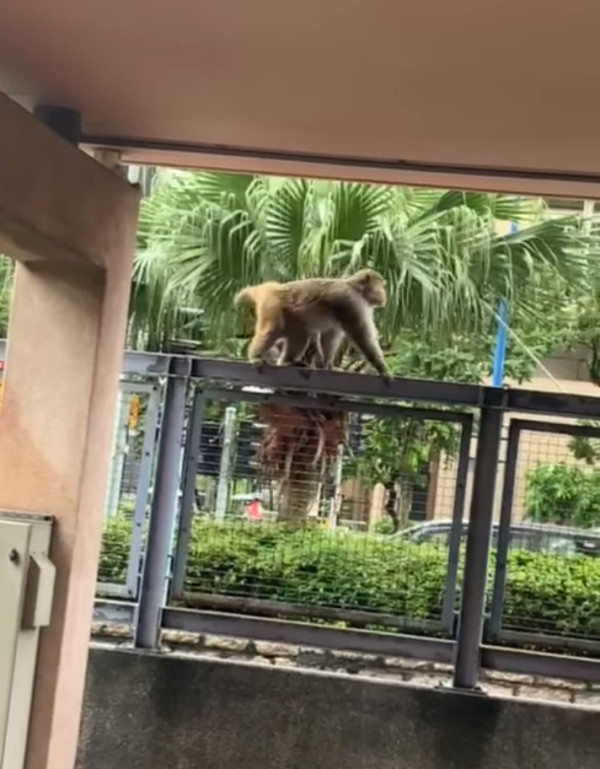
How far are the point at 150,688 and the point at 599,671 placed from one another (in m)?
1.67

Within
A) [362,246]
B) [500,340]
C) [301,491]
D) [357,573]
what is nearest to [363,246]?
[362,246]

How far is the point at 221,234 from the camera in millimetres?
5496

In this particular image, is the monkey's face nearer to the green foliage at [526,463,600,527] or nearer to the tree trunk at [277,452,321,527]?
the tree trunk at [277,452,321,527]

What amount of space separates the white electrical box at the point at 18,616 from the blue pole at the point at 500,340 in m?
3.60

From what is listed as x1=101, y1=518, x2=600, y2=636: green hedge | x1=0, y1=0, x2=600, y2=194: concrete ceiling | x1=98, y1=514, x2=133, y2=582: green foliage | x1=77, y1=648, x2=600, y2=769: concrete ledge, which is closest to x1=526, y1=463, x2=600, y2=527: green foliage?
x1=101, y1=518, x2=600, y2=636: green hedge

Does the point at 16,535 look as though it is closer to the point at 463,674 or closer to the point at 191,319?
the point at 463,674

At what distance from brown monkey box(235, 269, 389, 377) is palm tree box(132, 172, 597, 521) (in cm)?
29

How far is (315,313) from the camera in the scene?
17.1 feet

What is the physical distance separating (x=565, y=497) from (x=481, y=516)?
320mm

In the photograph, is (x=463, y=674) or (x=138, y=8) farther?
(x=463, y=674)

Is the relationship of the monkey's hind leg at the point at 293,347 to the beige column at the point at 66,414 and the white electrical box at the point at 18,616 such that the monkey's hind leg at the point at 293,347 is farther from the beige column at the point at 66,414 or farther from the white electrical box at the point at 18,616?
the white electrical box at the point at 18,616

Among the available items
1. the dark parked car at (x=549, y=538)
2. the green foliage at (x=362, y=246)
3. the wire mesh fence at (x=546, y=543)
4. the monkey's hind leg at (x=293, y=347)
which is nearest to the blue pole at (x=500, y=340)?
the green foliage at (x=362, y=246)

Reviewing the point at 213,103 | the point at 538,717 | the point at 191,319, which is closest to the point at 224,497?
the point at 538,717

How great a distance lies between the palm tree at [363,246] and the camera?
545 centimetres
